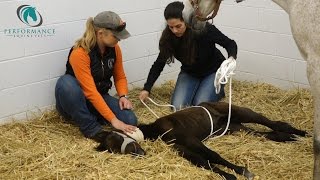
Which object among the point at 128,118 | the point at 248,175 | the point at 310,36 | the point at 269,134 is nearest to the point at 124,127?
the point at 128,118

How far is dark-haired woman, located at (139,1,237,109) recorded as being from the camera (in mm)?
4504

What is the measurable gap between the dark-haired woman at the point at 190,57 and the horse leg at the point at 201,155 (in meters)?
1.10

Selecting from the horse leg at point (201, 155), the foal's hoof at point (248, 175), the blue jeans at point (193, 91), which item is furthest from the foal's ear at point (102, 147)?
the blue jeans at point (193, 91)

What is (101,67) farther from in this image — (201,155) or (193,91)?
(201,155)

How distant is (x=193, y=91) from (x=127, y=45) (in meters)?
0.92

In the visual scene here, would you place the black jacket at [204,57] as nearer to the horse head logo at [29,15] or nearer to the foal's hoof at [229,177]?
the horse head logo at [29,15]

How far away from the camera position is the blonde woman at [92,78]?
4023mm

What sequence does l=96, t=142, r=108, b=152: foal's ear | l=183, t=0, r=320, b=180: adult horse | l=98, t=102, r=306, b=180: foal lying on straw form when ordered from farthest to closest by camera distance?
1. l=96, t=142, r=108, b=152: foal's ear
2. l=98, t=102, r=306, b=180: foal lying on straw
3. l=183, t=0, r=320, b=180: adult horse

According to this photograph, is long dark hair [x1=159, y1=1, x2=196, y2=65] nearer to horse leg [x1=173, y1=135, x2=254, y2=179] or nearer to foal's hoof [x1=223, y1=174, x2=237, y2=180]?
horse leg [x1=173, y1=135, x2=254, y2=179]

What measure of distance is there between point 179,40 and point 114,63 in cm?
71

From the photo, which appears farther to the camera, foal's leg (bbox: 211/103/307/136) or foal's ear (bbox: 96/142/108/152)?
foal's leg (bbox: 211/103/307/136)

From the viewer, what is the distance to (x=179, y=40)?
15.3ft

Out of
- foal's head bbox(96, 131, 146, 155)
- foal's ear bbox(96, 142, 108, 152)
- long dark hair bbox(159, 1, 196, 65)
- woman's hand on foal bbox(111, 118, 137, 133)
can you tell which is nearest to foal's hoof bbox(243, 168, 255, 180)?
foal's head bbox(96, 131, 146, 155)

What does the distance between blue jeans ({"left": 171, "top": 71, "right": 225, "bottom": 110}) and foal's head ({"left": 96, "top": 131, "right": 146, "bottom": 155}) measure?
4.29 feet
